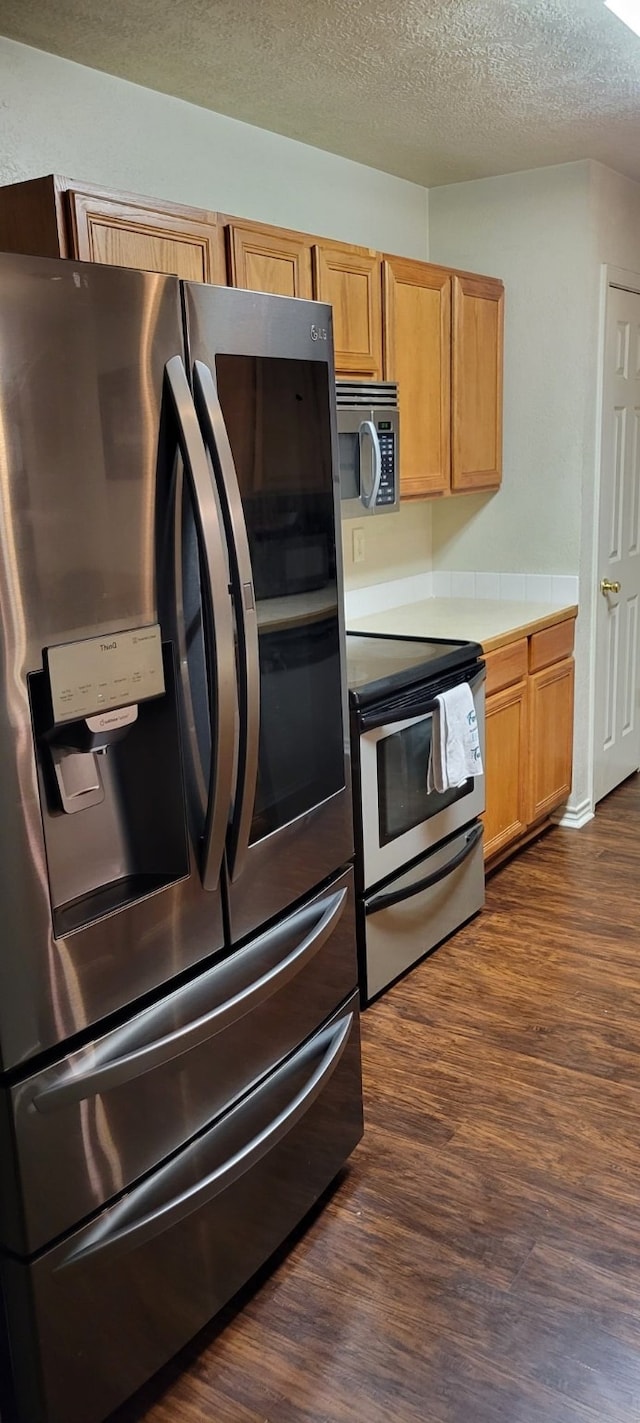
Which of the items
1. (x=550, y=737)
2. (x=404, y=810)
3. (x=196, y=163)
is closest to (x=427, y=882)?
(x=404, y=810)

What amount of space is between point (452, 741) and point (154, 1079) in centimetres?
170

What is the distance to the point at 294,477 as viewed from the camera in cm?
190

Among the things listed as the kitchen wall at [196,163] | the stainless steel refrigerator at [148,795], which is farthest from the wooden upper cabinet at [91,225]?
the stainless steel refrigerator at [148,795]

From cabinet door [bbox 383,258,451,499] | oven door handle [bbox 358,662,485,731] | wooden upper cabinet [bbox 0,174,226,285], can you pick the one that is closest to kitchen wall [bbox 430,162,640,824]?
cabinet door [bbox 383,258,451,499]

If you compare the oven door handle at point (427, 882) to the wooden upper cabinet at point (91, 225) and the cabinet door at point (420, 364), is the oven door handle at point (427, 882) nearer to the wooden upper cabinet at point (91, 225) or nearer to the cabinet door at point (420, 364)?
the cabinet door at point (420, 364)

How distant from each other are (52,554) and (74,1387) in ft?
4.01

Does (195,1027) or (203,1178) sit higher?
(195,1027)

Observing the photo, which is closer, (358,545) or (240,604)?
(240,604)

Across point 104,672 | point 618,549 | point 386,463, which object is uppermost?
point 386,463

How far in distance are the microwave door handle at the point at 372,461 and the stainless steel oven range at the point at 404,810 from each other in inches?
18.6

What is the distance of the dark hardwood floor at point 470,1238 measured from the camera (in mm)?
1784

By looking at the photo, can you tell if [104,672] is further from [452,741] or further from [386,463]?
[386,463]

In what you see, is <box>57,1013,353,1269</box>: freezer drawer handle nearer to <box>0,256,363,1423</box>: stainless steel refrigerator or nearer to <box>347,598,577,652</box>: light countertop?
<box>0,256,363,1423</box>: stainless steel refrigerator

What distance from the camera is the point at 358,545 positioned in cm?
398
